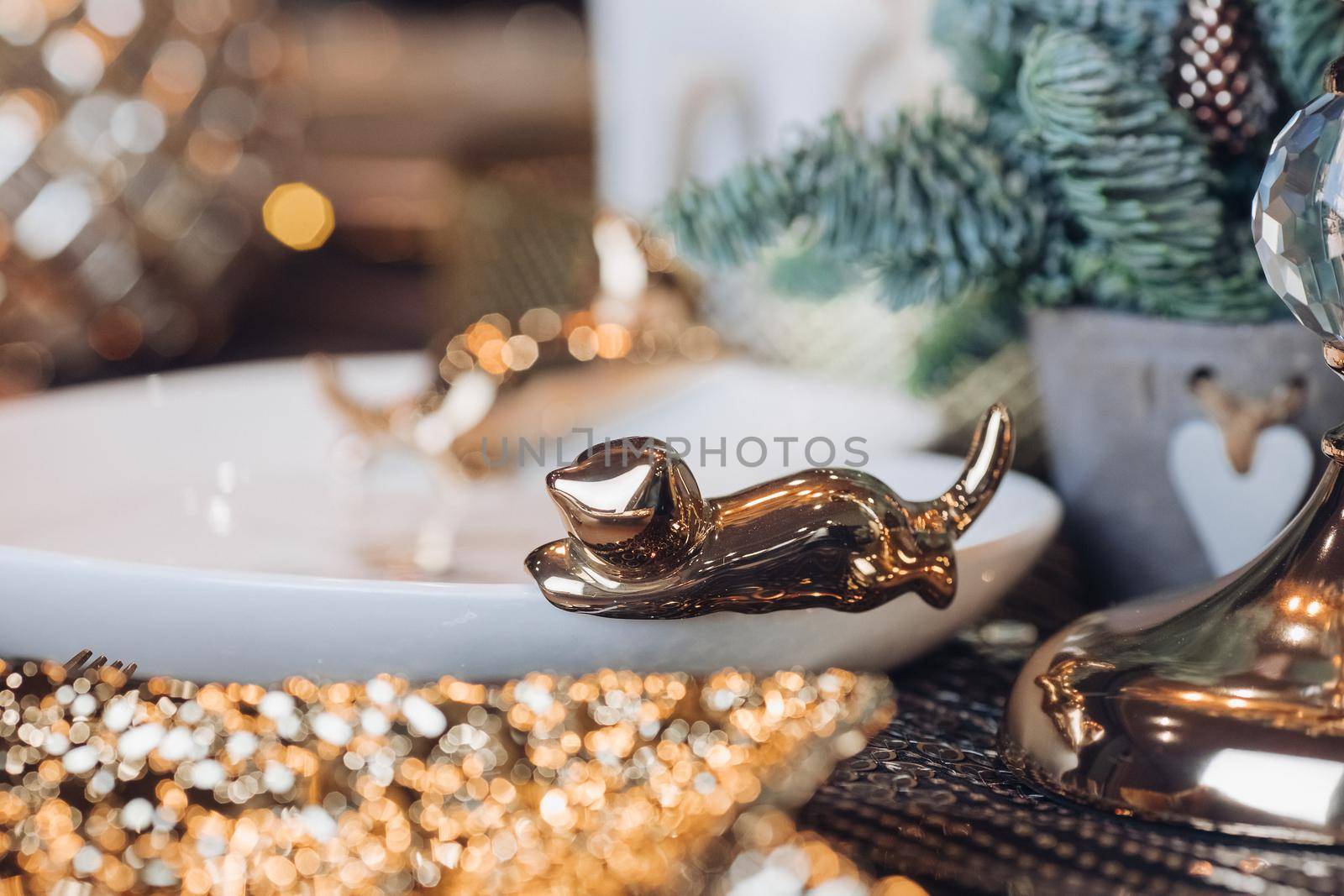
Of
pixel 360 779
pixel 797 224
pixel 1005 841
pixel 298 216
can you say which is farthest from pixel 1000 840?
pixel 298 216

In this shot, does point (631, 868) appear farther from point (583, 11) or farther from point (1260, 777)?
point (583, 11)

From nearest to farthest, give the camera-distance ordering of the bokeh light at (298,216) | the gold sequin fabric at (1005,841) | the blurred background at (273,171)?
the gold sequin fabric at (1005,841), the blurred background at (273,171), the bokeh light at (298,216)

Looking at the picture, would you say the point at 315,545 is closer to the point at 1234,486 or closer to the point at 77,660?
the point at 77,660

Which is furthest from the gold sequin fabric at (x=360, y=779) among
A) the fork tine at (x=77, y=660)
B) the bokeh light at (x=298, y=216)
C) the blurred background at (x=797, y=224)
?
the bokeh light at (x=298, y=216)

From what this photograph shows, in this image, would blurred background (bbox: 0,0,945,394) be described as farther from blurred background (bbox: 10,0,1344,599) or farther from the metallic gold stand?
the metallic gold stand

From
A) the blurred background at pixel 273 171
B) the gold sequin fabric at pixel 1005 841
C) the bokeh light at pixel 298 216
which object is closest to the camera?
the gold sequin fabric at pixel 1005 841

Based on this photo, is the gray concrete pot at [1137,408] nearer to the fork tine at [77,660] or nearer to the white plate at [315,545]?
the white plate at [315,545]

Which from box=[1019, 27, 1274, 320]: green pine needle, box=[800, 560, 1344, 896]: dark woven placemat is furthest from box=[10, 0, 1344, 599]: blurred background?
box=[800, 560, 1344, 896]: dark woven placemat

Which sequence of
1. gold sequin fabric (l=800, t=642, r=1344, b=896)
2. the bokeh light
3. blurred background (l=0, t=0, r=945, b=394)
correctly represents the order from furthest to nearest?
the bokeh light → blurred background (l=0, t=0, r=945, b=394) → gold sequin fabric (l=800, t=642, r=1344, b=896)

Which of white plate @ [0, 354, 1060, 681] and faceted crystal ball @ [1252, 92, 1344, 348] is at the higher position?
faceted crystal ball @ [1252, 92, 1344, 348]
